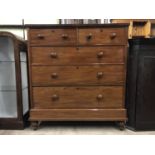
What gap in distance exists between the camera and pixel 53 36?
116 centimetres

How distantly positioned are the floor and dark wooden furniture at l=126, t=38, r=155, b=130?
0.10m

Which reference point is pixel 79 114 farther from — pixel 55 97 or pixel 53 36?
pixel 53 36

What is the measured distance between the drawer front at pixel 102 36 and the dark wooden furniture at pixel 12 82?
50 centimetres

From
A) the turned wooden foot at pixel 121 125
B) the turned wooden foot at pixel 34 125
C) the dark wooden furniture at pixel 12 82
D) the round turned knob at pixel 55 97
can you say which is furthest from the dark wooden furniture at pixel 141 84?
the dark wooden furniture at pixel 12 82

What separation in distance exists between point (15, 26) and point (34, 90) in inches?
26.1

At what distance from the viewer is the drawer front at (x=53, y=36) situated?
3.80 feet

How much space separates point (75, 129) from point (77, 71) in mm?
487

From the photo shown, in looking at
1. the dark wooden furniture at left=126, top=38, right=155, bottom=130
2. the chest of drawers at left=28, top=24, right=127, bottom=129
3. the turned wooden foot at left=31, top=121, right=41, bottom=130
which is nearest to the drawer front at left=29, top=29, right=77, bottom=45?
the chest of drawers at left=28, top=24, right=127, bottom=129

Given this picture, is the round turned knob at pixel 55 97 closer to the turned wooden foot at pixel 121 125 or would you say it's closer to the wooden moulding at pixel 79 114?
the wooden moulding at pixel 79 114

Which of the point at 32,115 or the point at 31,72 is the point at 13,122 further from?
the point at 31,72

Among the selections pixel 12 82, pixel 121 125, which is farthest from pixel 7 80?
pixel 121 125

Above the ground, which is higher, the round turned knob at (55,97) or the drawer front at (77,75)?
the drawer front at (77,75)
